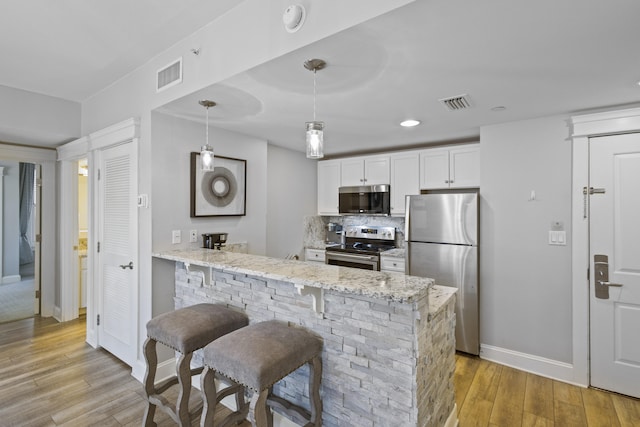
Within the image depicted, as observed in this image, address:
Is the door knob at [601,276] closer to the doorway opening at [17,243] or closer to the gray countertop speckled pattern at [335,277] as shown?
the gray countertop speckled pattern at [335,277]

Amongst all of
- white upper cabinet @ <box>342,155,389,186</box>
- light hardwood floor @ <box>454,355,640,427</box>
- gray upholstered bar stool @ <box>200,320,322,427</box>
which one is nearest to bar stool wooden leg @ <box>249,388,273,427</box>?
gray upholstered bar stool @ <box>200,320,322,427</box>

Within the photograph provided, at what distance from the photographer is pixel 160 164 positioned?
260 cm

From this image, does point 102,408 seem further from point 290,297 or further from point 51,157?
point 51,157

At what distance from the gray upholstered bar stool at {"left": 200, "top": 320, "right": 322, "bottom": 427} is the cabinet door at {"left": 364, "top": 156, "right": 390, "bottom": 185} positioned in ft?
9.24

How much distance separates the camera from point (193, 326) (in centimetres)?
186

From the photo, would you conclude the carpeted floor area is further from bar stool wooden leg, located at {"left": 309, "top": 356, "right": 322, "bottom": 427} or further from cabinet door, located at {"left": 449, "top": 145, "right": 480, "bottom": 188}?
cabinet door, located at {"left": 449, "top": 145, "right": 480, "bottom": 188}

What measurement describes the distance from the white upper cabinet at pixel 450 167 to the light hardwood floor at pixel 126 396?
6.25 feet

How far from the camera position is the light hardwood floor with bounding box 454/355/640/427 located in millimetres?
2174

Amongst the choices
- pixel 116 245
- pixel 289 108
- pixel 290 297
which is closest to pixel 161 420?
pixel 290 297

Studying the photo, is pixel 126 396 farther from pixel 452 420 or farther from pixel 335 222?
pixel 335 222

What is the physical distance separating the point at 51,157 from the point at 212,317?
12.1 ft

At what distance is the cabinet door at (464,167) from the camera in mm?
3506

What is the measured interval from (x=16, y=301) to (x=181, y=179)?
418cm

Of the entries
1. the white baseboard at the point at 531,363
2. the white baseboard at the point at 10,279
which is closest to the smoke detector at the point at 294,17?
the white baseboard at the point at 531,363
